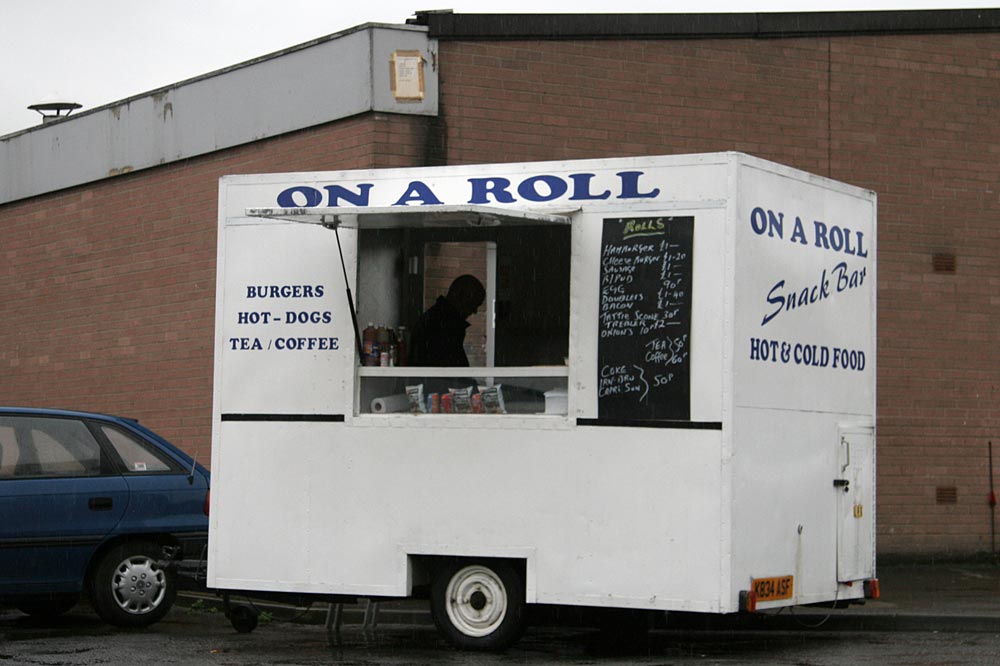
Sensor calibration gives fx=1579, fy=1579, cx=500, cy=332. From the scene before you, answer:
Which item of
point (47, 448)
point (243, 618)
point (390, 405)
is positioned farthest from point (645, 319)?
point (47, 448)

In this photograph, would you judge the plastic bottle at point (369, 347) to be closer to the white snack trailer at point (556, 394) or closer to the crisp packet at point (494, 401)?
the white snack trailer at point (556, 394)

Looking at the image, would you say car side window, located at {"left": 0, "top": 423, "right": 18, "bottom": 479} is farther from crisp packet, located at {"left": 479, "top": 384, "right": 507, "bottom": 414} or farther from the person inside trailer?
crisp packet, located at {"left": 479, "top": 384, "right": 507, "bottom": 414}

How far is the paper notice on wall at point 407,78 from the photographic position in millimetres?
14195

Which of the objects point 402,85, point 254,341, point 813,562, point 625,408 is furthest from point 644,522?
point 402,85

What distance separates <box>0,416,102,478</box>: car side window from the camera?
10648 millimetres

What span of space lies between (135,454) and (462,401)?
2990 mm

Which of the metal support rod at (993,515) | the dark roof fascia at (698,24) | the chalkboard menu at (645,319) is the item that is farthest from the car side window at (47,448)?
the metal support rod at (993,515)

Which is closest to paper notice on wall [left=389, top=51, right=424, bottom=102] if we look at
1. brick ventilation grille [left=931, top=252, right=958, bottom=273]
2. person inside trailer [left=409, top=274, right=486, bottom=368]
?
person inside trailer [left=409, top=274, right=486, bottom=368]

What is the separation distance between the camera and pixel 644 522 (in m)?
8.84

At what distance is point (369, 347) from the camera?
9.59m

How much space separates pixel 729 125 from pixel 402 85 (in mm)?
3074

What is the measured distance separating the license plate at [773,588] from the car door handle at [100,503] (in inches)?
178

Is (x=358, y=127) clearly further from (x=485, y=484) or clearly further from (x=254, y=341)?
(x=485, y=484)

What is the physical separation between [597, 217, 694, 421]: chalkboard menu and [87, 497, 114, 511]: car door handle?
3760mm
